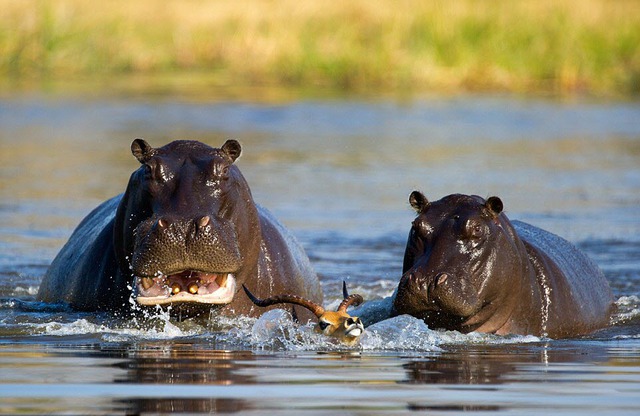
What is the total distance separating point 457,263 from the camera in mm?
7242

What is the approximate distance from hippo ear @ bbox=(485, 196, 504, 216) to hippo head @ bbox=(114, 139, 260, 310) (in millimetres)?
1186

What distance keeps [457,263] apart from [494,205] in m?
0.40

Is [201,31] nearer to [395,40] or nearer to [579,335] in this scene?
[395,40]

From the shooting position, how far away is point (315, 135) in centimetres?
2108

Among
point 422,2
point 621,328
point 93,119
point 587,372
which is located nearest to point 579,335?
point 621,328

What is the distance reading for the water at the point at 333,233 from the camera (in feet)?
18.3

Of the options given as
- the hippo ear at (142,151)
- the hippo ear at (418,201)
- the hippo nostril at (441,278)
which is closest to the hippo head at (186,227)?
the hippo ear at (142,151)

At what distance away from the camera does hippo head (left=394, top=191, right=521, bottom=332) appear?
7.11 meters

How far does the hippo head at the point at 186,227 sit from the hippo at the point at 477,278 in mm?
846

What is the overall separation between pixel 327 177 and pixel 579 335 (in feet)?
28.4

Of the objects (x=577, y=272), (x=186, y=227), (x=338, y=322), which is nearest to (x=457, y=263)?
(x=338, y=322)

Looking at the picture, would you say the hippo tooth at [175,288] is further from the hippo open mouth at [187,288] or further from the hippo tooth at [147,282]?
the hippo tooth at [147,282]

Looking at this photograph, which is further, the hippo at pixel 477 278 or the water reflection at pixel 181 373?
the hippo at pixel 477 278

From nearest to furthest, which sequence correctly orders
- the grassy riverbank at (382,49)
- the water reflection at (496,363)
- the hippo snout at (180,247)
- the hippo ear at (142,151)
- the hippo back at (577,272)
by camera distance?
the water reflection at (496,363), the hippo snout at (180,247), the hippo ear at (142,151), the hippo back at (577,272), the grassy riverbank at (382,49)
